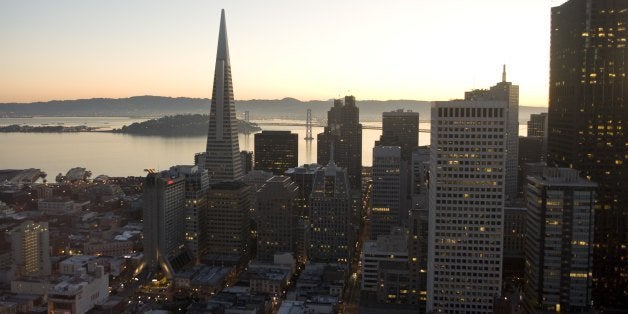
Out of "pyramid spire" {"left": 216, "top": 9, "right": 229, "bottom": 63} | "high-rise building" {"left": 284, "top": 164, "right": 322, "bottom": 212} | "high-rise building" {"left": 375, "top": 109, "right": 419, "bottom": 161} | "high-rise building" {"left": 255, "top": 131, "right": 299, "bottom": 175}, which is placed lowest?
"high-rise building" {"left": 284, "top": 164, "right": 322, "bottom": 212}

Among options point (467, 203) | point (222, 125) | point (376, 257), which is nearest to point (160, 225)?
point (376, 257)

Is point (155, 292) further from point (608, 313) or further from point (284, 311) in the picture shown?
point (608, 313)

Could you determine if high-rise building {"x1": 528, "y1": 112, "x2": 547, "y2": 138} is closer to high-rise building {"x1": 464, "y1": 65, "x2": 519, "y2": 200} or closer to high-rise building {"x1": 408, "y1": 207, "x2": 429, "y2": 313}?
high-rise building {"x1": 464, "y1": 65, "x2": 519, "y2": 200}

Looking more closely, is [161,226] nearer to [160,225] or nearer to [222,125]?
[160,225]

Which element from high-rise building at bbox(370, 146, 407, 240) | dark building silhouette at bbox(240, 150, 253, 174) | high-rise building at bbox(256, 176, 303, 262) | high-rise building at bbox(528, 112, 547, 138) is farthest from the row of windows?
high-rise building at bbox(528, 112, 547, 138)

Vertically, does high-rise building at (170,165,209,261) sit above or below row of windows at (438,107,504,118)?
below

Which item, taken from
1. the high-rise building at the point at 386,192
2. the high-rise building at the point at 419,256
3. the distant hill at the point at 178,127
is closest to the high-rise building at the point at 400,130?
the high-rise building at the point at 386,192
